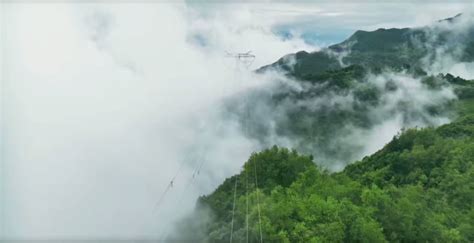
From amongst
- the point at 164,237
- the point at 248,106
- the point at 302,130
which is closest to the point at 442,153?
the point at 164,237

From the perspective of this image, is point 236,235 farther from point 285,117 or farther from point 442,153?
point 285,117

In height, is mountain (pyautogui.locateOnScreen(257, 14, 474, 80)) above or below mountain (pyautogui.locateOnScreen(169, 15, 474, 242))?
above

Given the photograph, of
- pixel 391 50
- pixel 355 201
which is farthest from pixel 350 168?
pixel 391 50

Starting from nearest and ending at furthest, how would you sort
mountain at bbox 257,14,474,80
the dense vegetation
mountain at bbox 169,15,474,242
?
the dense vegetation → mountain at bbox 169,15,474,242 → mountain at bbox 257,14,474,80

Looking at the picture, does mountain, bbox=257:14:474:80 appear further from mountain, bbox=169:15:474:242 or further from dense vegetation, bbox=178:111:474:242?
dense vegetation, bbox=178:111:474:242

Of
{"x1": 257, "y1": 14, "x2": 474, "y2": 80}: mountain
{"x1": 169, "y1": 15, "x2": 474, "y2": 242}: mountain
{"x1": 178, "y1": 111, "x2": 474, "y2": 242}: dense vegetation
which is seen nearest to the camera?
{"x1": 178, "y1": 111, "x2": 474, "y2": 242}: dense vegetation

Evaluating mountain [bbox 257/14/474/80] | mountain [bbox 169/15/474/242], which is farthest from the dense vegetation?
mountain [bbox 257/14/474/80]

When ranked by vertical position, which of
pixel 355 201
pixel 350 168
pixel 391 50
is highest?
pixel 391 50

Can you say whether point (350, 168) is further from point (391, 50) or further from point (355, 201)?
point (391, 50)

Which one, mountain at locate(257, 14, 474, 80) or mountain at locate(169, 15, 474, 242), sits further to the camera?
mountain at locate(257, 14, 474, 80)
